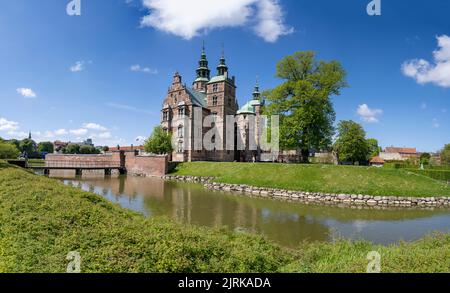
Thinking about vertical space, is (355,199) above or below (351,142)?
below

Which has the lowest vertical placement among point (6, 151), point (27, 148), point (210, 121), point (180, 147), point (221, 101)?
point (6, 151)

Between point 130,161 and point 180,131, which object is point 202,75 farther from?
point 130,161

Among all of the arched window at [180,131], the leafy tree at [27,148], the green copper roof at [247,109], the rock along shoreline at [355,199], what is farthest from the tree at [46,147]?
the rock along shoreline at [355,199]

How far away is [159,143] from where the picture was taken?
1870 inches

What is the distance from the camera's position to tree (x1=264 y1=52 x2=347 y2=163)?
3294 cm

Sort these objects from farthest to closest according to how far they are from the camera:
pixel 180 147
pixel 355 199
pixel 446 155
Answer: pixel 446 155, pixel 180 147, pixel 355 199

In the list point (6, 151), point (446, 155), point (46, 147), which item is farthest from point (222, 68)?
point (46, 147)

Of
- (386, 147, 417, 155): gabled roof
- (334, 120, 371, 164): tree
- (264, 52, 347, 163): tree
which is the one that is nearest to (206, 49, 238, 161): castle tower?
(264, 52, 347, 163): tree

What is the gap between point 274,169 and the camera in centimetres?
3253

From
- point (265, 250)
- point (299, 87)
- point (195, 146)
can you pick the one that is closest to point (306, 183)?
point (299, 87)

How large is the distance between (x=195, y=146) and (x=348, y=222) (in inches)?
1483

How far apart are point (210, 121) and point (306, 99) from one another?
83.5 ft

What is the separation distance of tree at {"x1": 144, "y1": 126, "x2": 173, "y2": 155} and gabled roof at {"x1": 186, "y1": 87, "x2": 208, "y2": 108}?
9.21 meters
